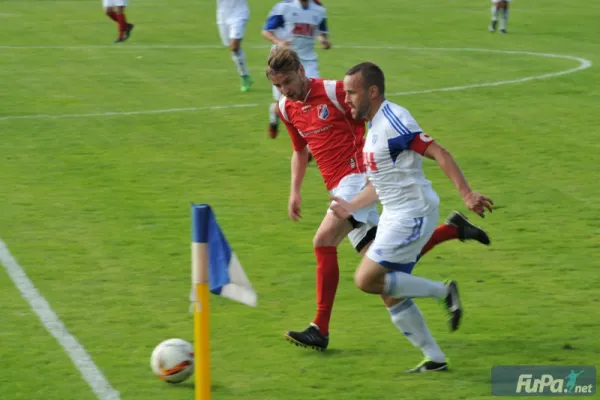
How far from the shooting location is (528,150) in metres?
14.2

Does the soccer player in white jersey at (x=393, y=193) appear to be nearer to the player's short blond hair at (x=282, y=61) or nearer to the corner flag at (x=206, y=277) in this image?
the player's short blond hair at (x=282, y=61)

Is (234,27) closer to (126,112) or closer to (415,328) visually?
(126,112)

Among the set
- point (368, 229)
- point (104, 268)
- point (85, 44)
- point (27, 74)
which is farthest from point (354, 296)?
point (85, 44)

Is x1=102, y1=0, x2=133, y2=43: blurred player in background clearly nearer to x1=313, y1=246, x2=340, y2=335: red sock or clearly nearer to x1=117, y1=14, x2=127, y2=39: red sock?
x1=117, y1=14, x2=127, y2=39: red sock

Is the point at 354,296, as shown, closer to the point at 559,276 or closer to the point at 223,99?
the point at 559,276

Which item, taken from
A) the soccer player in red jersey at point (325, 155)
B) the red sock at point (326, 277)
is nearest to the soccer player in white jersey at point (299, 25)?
the soccer player in red jersey at point (325, 155)

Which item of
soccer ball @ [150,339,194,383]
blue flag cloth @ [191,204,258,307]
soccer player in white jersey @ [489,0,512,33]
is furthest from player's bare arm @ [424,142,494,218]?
soccer player in white jersey @ [489,0,512,33]

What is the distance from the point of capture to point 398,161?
7.13 metres

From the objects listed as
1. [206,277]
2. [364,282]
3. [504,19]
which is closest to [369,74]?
[364,282]

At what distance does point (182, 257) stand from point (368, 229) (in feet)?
9.07

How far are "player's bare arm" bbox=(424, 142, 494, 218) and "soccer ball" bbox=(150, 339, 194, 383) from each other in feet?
6.63

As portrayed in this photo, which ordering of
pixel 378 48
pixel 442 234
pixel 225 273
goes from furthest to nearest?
pixel 378 48, pixel 442 234, pixel 225 273

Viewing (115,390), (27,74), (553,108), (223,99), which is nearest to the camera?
(115,390)

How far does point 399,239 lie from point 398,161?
0.50 metres
